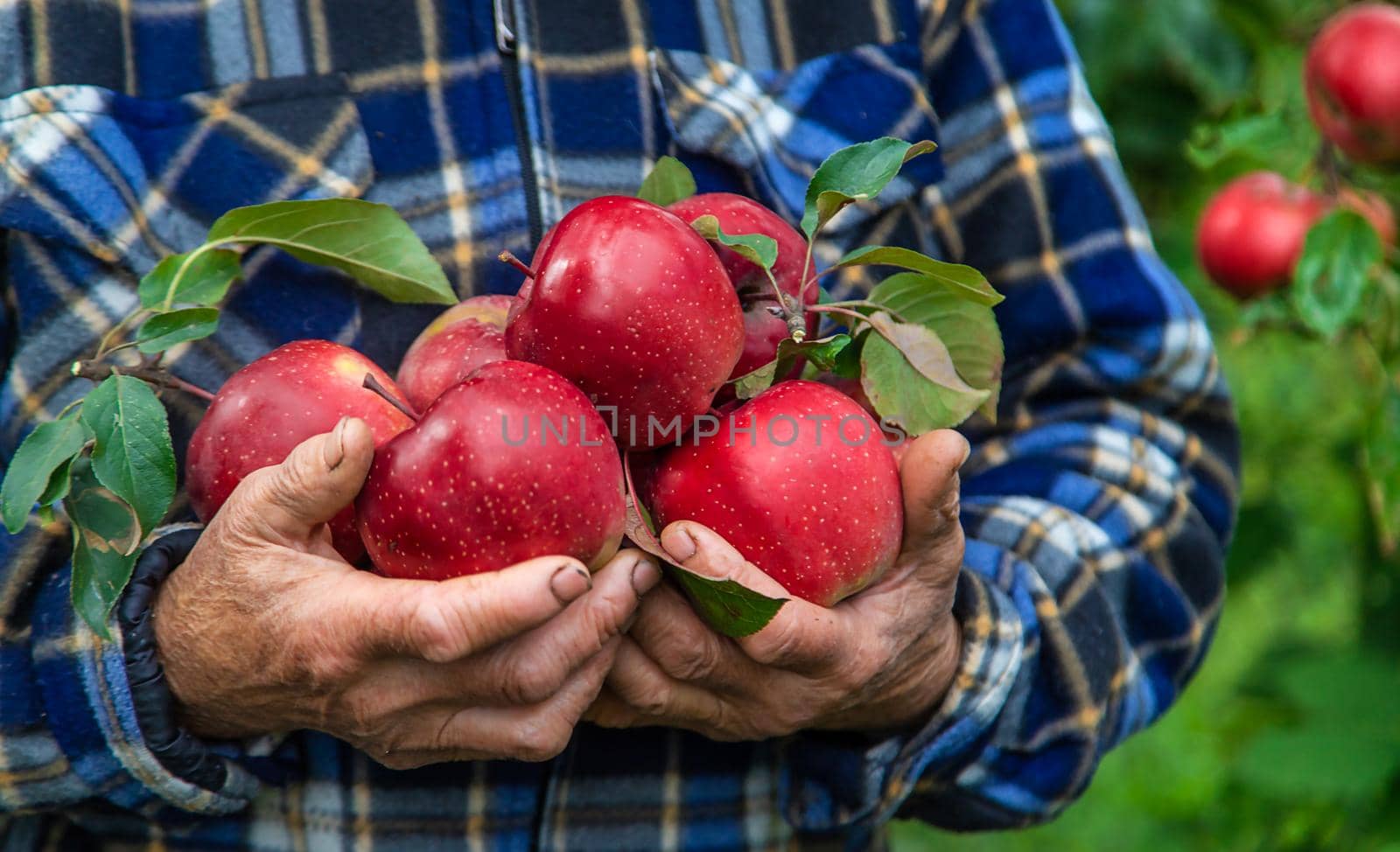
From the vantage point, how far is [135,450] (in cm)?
90

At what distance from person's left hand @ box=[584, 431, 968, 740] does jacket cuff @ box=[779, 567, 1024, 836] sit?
6 centimetres

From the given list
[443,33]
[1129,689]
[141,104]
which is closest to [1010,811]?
[1129,689]

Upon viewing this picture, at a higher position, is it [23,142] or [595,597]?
[23,142]

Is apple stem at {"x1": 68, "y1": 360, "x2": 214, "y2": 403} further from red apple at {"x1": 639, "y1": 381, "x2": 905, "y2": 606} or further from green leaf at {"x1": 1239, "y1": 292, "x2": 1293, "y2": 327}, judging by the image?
green leaf at {"x1": 1239, "y1": 292, "x2": 1293, "y2": 327}

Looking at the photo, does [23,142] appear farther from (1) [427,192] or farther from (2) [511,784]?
(2) [511,784]

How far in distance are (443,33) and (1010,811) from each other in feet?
3.06

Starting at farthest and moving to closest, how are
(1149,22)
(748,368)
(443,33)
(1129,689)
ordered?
(1149,22), (1129,689), (443,33), (748,368)

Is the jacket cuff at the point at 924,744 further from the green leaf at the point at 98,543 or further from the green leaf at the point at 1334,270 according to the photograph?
the green leaf at the point at 1334,270

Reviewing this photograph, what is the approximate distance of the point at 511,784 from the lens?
1153mm

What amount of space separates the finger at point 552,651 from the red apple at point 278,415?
0.13 meters

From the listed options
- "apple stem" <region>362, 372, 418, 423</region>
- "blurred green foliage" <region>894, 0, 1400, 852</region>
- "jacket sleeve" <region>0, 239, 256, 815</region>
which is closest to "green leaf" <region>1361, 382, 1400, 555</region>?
"blurred green foliage" <region>894, 0, 1400, 852</region>

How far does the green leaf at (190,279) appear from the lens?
1011mm

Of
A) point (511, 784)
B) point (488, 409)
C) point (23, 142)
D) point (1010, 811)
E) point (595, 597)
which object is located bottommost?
point (1010, 811)

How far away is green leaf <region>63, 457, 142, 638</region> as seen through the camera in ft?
3.05
